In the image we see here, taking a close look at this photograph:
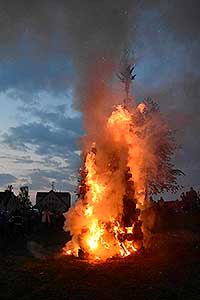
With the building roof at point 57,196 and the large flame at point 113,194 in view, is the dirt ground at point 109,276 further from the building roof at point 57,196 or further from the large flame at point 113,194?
the building roof at point 57,196

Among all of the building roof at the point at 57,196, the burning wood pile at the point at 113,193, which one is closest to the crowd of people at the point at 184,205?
the burning wood pile at the point at 113,193

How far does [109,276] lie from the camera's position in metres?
15.4

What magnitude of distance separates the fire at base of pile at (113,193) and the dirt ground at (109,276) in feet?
4.14

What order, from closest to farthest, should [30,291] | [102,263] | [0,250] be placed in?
[30,291]
[102,263]
[0,250]

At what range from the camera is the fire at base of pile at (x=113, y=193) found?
66.8 feet

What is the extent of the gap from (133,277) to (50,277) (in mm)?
2832

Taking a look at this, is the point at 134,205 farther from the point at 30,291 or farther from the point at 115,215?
the point at 30,291

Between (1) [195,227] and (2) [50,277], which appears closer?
(2) [50,277]

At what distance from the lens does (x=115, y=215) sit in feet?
68.7

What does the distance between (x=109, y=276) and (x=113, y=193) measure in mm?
6463

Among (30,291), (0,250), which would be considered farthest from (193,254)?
(0,250)

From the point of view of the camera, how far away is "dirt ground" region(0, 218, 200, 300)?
13.1 meters

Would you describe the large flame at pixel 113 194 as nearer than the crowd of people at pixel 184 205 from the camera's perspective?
Yes

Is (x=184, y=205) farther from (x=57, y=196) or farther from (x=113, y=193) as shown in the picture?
(x=57, y=196)
